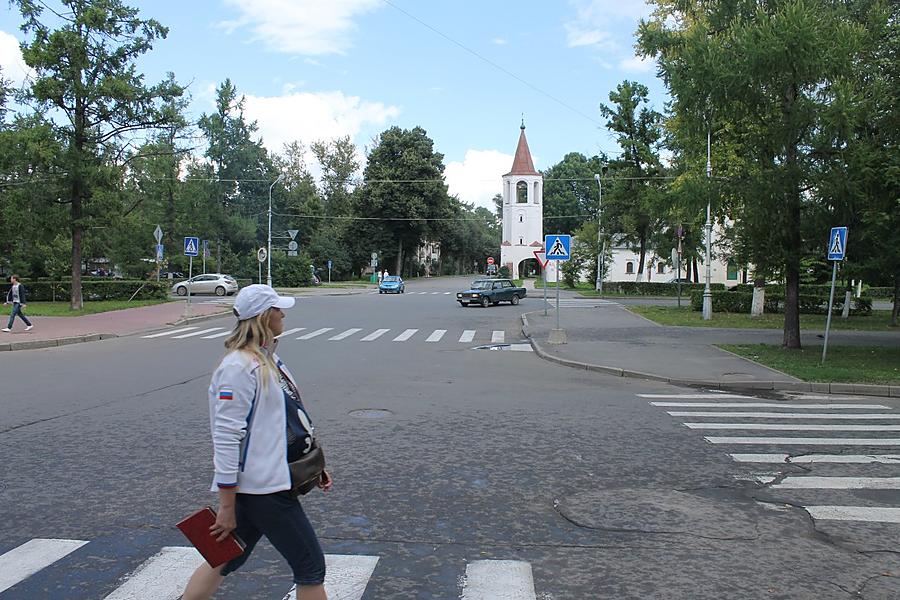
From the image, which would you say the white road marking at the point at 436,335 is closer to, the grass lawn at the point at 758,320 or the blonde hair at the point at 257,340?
the grass lawn at the point at 758,320

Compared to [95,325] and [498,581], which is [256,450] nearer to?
[498,581]

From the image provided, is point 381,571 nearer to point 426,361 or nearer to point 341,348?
point 426,361

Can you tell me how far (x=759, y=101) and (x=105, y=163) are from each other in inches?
1078

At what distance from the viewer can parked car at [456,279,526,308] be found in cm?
3703

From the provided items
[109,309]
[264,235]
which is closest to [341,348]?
[109,309]

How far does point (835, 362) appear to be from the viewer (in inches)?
594

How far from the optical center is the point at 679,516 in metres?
5.36

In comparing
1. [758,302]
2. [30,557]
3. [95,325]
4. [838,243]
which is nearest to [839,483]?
[30,557]

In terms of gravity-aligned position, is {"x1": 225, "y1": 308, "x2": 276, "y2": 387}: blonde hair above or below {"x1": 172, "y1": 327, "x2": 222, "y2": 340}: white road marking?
above

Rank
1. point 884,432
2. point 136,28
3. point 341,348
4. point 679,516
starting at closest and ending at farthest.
Answer: point 679,516, point 884,432, point 341,348, point 136,28

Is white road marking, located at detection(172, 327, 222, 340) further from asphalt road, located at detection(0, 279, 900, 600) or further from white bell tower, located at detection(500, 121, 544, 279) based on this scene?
white bell tower, located at detection(500, 121, 544, 279)

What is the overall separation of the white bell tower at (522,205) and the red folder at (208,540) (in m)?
85.1

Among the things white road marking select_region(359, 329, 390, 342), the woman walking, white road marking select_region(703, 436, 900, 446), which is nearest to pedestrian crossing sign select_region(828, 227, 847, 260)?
white road marking select_region(703, 436, 900, 446)

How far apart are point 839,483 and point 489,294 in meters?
31.4
